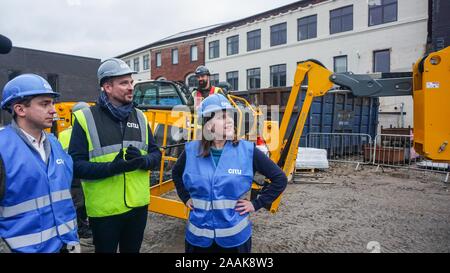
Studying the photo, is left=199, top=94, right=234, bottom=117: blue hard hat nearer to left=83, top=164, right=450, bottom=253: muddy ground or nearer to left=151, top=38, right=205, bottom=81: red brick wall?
left=83, top=164, right=450, bottom=253: muddy ground

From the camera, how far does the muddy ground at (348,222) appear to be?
4328 millimetres

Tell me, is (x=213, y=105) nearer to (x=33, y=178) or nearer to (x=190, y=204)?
(x=190, y=204)

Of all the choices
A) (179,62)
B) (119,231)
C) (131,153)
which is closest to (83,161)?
(131,153)

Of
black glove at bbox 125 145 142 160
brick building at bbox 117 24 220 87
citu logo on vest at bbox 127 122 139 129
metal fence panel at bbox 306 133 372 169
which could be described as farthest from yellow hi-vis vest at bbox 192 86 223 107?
brick building at bbox 117 24 220 87

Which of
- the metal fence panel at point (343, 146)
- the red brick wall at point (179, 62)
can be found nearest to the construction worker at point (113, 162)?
the metal fence panel at point (343, 146)

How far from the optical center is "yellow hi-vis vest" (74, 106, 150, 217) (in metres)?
2.34

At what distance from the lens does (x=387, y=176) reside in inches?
364

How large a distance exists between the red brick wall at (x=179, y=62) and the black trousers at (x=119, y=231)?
32228 millimetres

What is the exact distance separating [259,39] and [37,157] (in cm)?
2879

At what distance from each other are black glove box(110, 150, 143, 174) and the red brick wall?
32.3 metres

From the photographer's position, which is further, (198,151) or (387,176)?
(387,176)

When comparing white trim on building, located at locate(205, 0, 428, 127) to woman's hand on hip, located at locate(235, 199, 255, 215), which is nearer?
woman's hand on hip, located at locate(235, 199, 255, 215)

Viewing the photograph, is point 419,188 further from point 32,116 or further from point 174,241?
point 32,116
